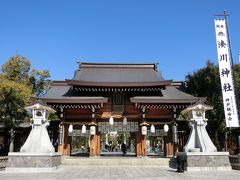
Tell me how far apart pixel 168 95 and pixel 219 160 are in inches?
401

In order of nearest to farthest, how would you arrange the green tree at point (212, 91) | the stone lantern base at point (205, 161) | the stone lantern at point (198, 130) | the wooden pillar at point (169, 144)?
the stone lantern base at point (205, 161) → the stone lantern at point (198, 130) → the wooden pillar at point (169, 144) → the green tree at point (212, 91)

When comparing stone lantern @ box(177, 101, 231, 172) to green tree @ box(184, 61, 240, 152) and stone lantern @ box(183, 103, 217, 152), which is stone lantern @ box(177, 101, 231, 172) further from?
green tree @ box(184, 61, 240, 152)

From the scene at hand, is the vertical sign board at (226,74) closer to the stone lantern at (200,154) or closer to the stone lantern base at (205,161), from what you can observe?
the stone lantern at (200,154)

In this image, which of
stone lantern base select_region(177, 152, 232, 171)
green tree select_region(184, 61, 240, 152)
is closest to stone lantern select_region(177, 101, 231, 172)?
stone lantern base select_region(177, 152, 232, 171)

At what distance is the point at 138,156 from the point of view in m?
25.6

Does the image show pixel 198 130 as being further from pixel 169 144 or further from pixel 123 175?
pixel 123 175

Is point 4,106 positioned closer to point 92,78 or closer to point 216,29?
point 92,78

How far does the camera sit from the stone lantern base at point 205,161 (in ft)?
61.7

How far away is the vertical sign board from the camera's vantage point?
20453 mm

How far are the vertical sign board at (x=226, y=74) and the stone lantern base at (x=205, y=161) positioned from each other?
2823 mm

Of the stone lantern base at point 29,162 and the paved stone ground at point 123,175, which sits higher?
the stone lantern base at point 29,162

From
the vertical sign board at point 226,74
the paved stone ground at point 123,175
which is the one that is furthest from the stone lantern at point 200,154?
the vertical sign board at point 226,74

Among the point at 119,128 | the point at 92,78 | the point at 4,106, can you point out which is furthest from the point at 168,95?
the point at 4,106

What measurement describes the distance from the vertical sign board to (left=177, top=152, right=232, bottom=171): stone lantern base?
282cm
